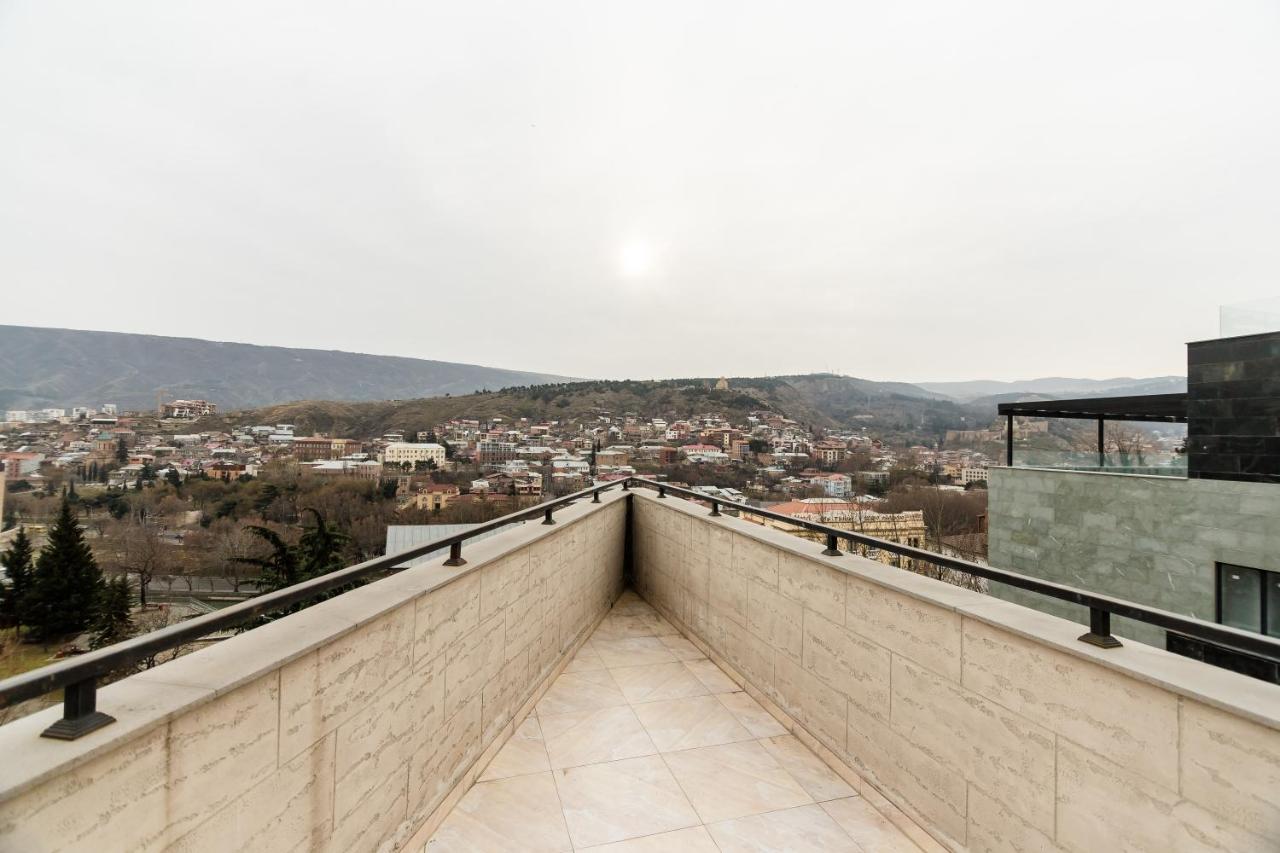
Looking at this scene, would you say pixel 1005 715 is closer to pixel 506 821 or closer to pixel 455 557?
pixel 506 821

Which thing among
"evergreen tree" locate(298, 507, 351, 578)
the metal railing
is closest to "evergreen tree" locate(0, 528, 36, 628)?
"evergreen tree" locate(298, 507, 351, 578)

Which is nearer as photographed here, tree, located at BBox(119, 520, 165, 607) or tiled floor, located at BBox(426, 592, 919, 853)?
tiled floor, located at BBox(426, 592, 919, 853)

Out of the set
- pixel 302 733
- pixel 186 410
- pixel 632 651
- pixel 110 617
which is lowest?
pixel 110 617

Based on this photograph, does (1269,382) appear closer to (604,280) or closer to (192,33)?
(604,280)

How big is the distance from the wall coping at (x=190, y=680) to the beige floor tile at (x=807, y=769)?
2006mm

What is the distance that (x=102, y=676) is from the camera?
0.95 metres

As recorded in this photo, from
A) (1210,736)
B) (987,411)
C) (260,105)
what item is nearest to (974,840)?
(1210,736)

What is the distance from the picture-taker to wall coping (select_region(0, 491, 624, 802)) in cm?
86

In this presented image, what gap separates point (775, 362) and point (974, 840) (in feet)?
172

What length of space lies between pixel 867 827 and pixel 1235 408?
9689 millimetres

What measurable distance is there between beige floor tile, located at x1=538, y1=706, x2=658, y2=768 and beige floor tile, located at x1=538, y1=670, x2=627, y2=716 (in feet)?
0.23

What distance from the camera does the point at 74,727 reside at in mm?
914

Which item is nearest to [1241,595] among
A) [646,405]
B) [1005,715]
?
[1005,715]

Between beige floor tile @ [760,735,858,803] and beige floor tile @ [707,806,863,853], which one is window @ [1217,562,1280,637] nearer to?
beige floor tile @ [760,735,858,803]
